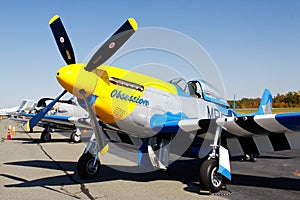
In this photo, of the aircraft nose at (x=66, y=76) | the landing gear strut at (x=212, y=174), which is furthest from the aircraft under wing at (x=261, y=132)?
the aircraft nose at (x=66, y=76)

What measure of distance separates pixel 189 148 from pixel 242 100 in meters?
75.8

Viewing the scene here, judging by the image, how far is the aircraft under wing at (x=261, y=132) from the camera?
526cm

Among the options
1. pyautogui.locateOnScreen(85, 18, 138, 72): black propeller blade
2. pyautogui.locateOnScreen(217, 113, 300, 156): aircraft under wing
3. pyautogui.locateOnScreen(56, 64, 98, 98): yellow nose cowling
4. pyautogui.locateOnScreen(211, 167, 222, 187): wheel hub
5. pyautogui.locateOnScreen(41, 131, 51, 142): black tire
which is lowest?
pyautogui.locateOnScreen(41, 131, 51, 142): black tire

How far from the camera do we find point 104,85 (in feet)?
17.4

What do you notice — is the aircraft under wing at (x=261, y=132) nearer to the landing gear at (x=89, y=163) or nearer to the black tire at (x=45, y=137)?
the landing gear at (x=89, y=163)

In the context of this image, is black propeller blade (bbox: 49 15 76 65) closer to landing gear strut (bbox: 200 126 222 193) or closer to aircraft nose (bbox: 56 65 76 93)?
aircraft nose (bbox: 56 65 76 93)

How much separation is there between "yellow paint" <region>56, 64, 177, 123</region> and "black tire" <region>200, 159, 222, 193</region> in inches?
68.9

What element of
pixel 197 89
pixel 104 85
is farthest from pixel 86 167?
pixel 197 89

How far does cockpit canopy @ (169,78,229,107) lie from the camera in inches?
263

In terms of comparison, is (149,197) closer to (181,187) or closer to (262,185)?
(181,187)

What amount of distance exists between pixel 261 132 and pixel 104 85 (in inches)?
126

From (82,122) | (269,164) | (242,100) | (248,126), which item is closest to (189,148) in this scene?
(248,126)

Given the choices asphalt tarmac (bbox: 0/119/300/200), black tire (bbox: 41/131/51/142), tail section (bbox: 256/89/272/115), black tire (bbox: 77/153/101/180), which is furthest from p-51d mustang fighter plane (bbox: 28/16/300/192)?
black tire (bbox: 41/131/51/142)

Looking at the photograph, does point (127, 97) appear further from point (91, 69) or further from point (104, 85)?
point (91, 69)
